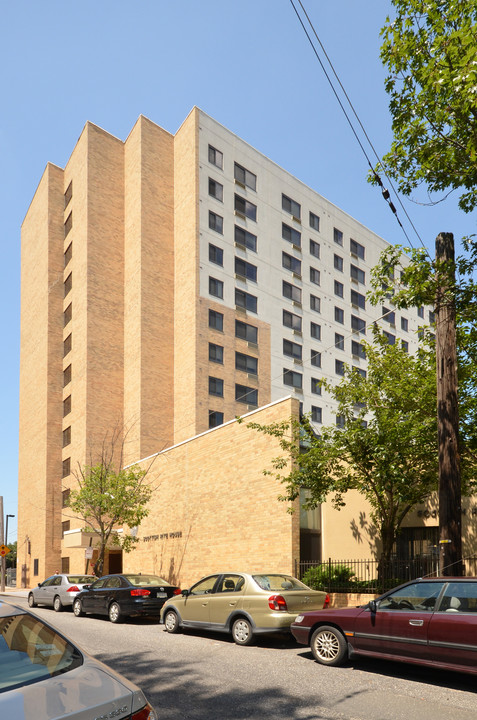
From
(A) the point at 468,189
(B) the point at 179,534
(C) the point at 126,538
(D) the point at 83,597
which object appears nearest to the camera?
(A) the point at 468,189

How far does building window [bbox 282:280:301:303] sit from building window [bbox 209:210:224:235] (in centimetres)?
699

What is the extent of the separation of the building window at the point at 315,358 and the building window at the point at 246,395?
7449 mm

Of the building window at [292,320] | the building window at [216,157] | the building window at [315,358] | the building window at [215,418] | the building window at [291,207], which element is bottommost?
the building window at [215,418]

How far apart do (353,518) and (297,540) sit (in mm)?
2755

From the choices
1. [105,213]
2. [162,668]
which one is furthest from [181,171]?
[162,668]

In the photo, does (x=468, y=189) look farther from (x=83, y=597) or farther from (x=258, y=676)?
(x=83, y=597)

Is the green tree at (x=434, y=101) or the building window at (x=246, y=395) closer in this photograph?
the green tree at (x=434, y=101)

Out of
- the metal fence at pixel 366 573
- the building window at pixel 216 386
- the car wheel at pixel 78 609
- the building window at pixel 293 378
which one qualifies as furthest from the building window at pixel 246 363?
the car wheel at pixel 78 609

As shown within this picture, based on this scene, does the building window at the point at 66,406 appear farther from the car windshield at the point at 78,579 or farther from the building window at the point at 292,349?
the car windshield at the point at 78,579

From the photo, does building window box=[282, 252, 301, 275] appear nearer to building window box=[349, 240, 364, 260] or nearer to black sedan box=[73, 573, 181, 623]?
building window box=[349, 240, 364, 260]

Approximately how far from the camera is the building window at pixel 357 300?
2175 inches

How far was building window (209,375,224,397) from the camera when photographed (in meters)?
40.8

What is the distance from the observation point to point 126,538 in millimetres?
30156

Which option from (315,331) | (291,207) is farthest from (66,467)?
(291,207)
